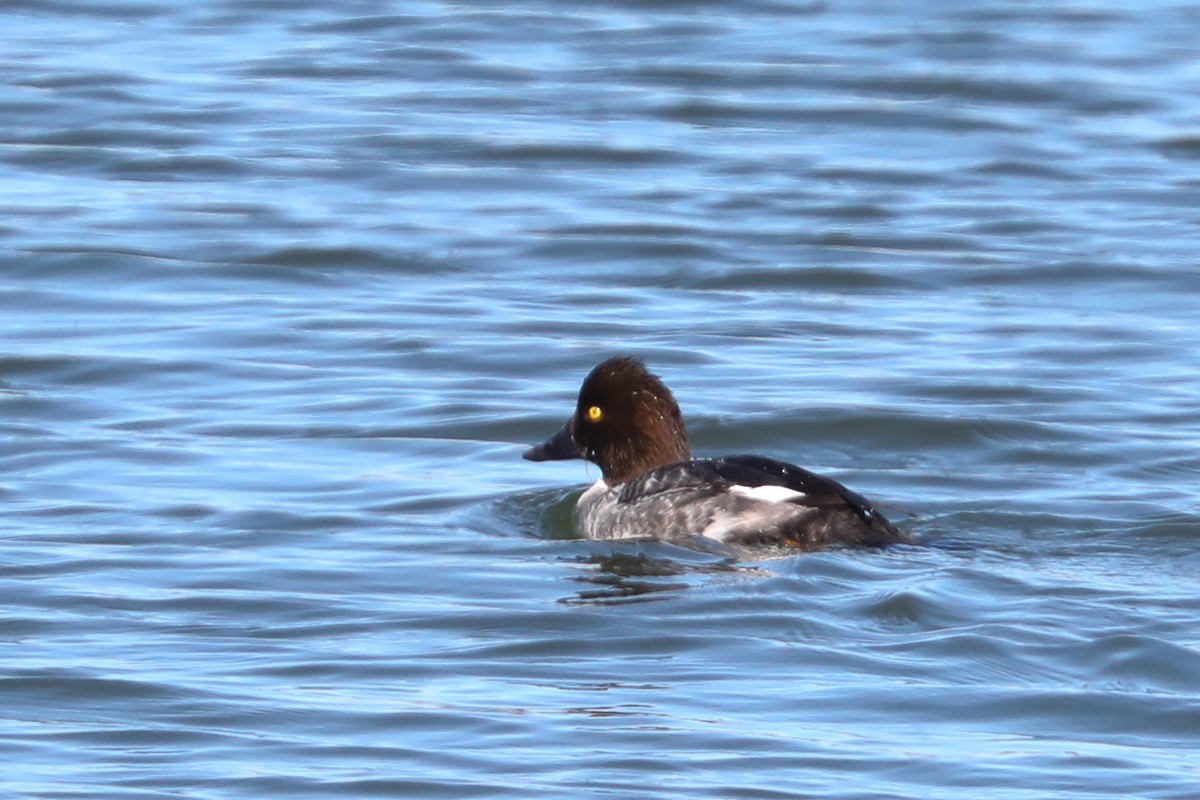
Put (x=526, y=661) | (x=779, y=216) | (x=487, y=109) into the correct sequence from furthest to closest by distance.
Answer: (x=487, y=109), (x=779, y=216), (x=526, y=661)

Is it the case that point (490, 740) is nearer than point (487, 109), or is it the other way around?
point (490, 740)

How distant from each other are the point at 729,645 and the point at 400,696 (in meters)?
1.14

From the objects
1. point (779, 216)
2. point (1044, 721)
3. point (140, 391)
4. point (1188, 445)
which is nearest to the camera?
point (1044, 721)

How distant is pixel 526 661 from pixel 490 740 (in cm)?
88

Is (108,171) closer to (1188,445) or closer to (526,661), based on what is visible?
(1188,445)

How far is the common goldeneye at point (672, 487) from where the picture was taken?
9383 mm

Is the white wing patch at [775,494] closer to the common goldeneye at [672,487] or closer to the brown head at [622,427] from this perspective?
the common goldeneye at [672,487]

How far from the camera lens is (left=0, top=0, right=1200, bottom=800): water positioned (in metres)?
7.16

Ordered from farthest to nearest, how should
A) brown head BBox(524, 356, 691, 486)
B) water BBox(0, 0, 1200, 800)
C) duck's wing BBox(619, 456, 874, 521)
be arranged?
brown head BBox(524, 356, 691, 486) < duck's wing BBox(619, 456, 874, 521) < water BBox(0, 0, 1200, 800)

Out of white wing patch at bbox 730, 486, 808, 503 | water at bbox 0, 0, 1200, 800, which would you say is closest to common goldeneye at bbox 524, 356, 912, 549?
white wing patch at bbox 730, 486, 808, 503

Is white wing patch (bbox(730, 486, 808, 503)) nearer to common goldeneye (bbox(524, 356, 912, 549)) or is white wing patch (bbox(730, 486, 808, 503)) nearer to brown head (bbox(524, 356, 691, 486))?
common goldeneye (bbox(524, 356, 912, 549))

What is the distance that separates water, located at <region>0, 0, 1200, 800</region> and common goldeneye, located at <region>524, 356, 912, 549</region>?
155mm

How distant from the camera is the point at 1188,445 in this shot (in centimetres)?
1121

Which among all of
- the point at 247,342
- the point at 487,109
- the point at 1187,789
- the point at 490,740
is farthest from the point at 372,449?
the point at 487,109
